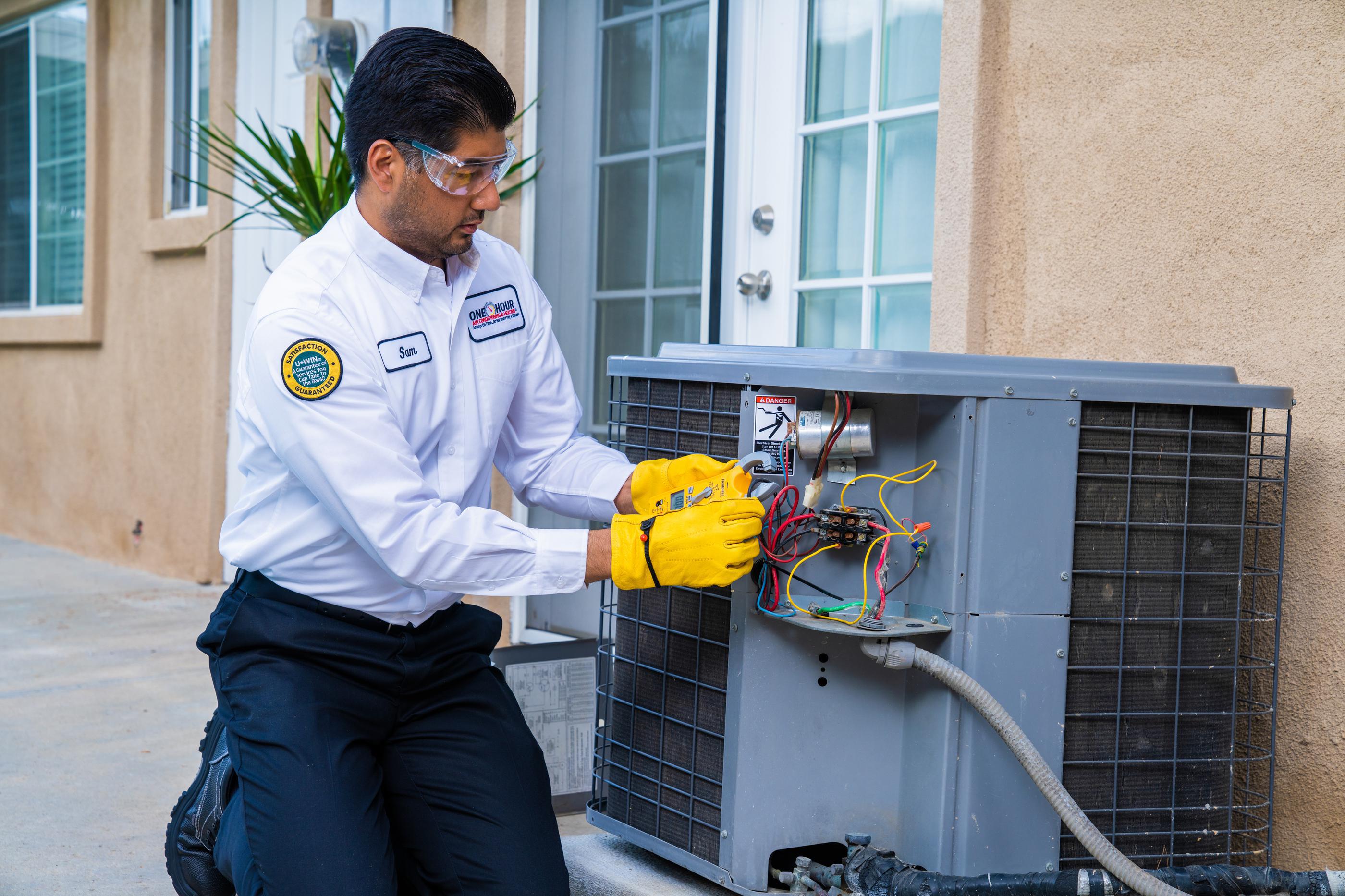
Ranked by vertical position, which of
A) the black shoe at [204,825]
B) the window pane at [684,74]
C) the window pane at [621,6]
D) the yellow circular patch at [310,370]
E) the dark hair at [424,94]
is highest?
the window pane at [621,6]

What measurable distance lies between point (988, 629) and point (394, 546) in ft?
2.85

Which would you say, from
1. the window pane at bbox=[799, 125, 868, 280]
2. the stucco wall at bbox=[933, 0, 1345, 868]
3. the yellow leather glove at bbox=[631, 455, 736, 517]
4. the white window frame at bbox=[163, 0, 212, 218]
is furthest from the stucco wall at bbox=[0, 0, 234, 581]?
the yellow leather glove at bbox=[631, 455, 736, 517]

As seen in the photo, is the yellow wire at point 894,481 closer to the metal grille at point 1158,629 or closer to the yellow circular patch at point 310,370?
the metal grille at point 1158,629

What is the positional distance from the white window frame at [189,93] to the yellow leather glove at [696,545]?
15.0 feet

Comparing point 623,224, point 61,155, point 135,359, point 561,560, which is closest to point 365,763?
point 561,560

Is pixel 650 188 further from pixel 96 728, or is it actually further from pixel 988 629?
pixel 988 629

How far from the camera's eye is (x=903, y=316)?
299cm

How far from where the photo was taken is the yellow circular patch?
180 cm

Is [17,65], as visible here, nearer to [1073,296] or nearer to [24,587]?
[24,587]

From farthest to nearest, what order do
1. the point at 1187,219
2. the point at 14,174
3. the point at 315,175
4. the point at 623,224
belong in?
the point at 14,174 < the point at 315,175 < the point at 623,224 < the point at 1187,219

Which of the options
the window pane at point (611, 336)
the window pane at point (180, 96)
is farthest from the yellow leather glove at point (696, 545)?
the window pane at point (180, 96)

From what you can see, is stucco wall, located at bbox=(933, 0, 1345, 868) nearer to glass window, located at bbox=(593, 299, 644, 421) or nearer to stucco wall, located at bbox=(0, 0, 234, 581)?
glass window, located at bbox=(593, 299, 644, 421)

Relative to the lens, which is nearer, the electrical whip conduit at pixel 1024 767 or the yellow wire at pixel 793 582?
the electrical whip conduit at pixel 1024 767

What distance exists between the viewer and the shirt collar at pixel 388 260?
6.41 ft
